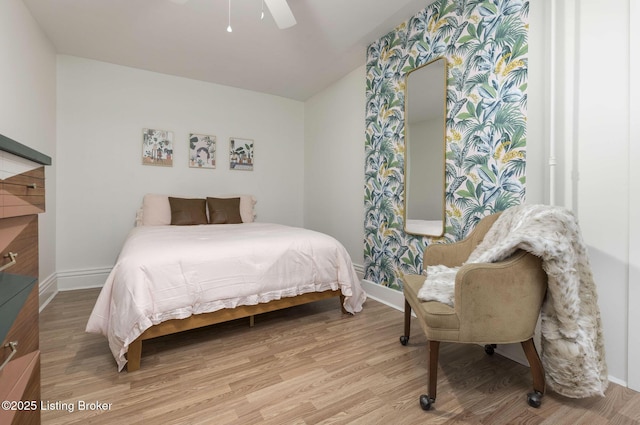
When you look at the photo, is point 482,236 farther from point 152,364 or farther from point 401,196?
point 152,364

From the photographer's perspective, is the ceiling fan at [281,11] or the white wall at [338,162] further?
the white wall at [338,162]

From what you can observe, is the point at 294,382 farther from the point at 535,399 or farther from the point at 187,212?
the point at 187,212

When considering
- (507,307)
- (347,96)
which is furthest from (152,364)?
(347,96)

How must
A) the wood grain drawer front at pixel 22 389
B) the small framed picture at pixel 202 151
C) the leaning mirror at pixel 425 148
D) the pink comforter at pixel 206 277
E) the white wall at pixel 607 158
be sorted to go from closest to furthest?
the wood grain drawer front at pixel 22 389
the white wall at pixel 607 158
the pink comforter at pixel 206 277
the leaning mirror at pixel 425 148
the small framed picture at pixel 202 151

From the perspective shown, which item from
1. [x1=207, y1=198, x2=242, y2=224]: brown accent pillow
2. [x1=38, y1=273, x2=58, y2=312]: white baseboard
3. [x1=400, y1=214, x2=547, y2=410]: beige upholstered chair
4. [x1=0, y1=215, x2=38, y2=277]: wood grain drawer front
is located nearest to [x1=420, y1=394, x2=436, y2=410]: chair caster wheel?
[x1=400, y1=214, x2=547, y2=410]: beige upholstered chair

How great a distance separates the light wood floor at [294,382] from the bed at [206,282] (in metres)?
0.20

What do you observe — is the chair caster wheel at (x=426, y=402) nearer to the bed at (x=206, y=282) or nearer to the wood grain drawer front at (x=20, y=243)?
the bed at (x=206, y=282)

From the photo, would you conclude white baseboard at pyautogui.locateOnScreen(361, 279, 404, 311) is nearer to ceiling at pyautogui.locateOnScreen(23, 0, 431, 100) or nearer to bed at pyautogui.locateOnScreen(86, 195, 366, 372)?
bed at pyautogui.locateOnScreen(86, 195, 366, 372)

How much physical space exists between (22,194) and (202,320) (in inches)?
50.2

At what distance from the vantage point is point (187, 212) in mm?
3379

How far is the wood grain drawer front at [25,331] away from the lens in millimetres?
640

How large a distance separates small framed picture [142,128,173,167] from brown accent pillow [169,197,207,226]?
23.0 inches

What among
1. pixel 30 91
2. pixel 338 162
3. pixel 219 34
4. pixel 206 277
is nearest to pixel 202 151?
pixel 219 34

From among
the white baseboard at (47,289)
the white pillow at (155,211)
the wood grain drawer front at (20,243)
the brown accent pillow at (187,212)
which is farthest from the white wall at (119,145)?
the wood grain drawer front at (20,243)
